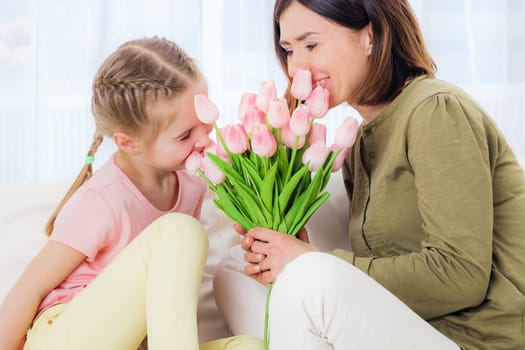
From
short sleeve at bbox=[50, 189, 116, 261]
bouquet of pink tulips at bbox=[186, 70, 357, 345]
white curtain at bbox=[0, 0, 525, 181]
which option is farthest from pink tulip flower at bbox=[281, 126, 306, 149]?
white curtain at bbox=[0, 0, 525, 181]

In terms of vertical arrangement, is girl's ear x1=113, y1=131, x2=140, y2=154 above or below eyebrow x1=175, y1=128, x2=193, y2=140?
below

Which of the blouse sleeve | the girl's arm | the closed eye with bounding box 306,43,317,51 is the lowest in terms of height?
the girl's arm

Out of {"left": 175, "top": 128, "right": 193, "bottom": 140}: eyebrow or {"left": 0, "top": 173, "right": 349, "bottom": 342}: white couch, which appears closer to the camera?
{"left": 175, "top": 128, "right": 193, "bottom": 140}: eyebrow

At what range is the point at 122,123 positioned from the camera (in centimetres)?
158

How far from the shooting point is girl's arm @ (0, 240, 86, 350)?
1.46 m

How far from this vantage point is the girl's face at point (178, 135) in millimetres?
1568

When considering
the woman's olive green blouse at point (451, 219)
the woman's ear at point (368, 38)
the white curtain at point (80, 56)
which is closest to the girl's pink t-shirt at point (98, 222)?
the woman's olive green blouse at point (451, 219)

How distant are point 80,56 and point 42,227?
3.88 feet

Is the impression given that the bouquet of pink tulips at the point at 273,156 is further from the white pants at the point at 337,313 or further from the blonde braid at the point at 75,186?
the blonde braid at the point at 75,186

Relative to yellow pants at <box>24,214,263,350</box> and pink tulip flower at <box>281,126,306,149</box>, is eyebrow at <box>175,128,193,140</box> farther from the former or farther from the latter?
pink tulip flower at <box>281,126,306,149</box>

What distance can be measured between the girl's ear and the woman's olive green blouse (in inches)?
19.2

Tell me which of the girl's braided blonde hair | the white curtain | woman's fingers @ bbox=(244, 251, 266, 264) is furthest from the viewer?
the white curtain

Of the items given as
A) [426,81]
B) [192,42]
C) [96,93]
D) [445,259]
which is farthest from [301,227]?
[192,42]

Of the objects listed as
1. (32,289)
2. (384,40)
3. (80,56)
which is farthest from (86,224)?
(80,56)
